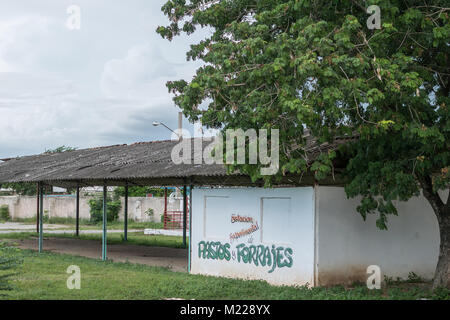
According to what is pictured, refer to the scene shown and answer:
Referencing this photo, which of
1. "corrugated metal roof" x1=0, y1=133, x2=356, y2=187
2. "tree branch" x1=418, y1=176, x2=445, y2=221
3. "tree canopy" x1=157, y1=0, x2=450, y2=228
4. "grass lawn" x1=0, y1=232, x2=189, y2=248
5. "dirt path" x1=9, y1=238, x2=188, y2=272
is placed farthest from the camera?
"grass lawn" x1=0, y1=232, x2=189, y2=248

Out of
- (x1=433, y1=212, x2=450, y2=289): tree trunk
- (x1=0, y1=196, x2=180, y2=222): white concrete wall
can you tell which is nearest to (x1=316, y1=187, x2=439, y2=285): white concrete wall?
(x1=433, y1=212, x2=450, y2=289): tree trunk

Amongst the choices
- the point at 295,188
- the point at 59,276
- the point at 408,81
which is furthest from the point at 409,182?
the point at 59,276

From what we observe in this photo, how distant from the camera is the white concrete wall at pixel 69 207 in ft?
124

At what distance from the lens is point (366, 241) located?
43.6ft

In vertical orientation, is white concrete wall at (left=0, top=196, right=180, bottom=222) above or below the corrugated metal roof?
below

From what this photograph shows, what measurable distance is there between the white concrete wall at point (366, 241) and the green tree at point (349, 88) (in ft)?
3.68

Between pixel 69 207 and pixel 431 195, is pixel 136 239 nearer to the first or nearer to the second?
pixel 69 207

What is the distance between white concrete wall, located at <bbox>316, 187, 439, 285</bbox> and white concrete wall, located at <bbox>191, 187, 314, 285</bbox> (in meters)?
0.30

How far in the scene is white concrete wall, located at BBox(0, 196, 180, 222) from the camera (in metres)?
37.8

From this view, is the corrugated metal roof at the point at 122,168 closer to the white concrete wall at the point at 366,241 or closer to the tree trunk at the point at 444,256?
the white concrete wall at the point at 366,241

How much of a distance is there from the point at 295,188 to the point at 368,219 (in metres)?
1.88

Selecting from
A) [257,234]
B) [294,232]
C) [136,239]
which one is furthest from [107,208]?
[294,232]

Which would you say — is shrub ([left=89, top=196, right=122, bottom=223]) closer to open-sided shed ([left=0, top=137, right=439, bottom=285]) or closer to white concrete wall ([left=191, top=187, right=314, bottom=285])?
open-sided shed ([left=0, top=137, right=439, bottom=285])
